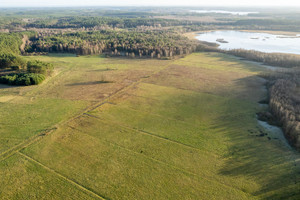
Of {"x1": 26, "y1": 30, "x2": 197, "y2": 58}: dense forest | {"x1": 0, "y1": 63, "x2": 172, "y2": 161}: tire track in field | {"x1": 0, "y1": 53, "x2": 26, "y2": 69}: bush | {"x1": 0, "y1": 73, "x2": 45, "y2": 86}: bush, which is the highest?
{"x1": 26, "y1": 30, "x2": 197, "y2": 58}: dense forest

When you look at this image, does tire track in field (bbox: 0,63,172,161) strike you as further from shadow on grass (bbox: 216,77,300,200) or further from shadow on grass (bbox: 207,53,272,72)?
shadow on grass (bbox: 207,53,272,72)

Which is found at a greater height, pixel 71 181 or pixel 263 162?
pixel 263 162

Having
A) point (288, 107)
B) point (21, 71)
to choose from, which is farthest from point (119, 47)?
point (288, 107)

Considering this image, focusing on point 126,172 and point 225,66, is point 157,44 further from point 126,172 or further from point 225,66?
point 126,172

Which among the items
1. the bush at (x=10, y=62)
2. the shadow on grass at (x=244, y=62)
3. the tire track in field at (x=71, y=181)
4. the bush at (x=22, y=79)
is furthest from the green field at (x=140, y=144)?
the shadow on grass at (x=244, y=62)

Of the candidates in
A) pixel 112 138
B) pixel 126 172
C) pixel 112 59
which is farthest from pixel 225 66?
pixel 126 172

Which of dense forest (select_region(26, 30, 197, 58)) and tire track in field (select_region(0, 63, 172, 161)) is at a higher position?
dense forest (select_region(26, 30, 197, 58))

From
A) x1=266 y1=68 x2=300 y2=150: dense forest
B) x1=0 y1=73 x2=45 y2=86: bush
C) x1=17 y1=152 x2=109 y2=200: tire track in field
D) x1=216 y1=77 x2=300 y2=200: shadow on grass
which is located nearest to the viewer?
x1=17 y1=152 x2=109 y2=200: tire track in field

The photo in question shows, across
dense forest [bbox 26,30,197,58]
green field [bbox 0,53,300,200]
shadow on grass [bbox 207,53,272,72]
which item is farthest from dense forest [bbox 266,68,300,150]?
dense forest [bbox 26,30,197,58]

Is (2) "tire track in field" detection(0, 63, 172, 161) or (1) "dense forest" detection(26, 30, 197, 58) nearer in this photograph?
(2) "tire track in field" detection(0, 63, 172, 161)

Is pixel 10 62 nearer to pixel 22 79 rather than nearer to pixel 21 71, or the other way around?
pixel 21 71
